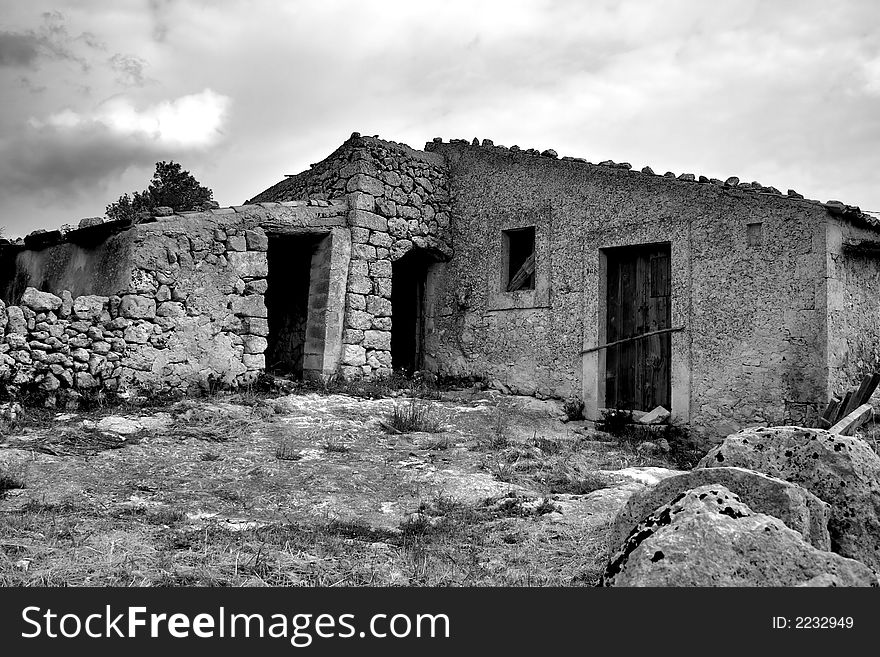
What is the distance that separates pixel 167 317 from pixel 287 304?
3.26 m

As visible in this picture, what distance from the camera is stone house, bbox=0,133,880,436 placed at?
8.32 metres

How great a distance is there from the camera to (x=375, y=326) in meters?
10.8

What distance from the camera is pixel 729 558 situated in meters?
2.96

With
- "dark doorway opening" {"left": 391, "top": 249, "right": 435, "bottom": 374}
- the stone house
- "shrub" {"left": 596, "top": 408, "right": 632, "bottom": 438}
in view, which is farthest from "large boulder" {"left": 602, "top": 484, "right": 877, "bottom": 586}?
"dark doorway opening" {"left": 391, "top": 249, "right": 435, "bottom": 374}

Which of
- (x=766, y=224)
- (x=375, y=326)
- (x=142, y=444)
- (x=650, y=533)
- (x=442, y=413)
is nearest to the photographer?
(x=650, y=533)

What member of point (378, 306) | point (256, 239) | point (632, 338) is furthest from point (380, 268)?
point (632, 338)

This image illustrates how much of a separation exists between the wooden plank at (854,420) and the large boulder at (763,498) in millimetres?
3217

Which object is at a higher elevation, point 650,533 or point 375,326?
point 375,326

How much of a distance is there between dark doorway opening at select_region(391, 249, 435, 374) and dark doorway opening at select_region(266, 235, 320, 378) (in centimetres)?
147

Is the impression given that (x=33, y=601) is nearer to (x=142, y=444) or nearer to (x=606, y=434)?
(x=142, y=444)

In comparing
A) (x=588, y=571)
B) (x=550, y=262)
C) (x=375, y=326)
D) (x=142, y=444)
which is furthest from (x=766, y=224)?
(x=142, y=444)

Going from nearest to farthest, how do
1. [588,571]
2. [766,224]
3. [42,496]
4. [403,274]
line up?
[588,571], [42,496], [766,224], [403,274]

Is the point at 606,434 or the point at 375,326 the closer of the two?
the point at 606,434

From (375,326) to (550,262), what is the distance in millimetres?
2580
